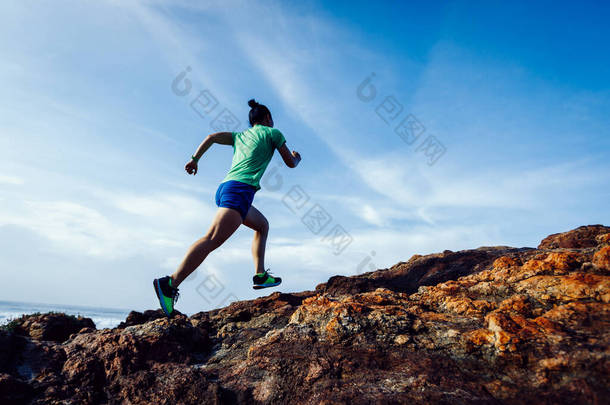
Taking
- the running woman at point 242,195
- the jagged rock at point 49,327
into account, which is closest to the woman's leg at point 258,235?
the running woman at point 242,195

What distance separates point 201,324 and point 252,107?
9.51 ft

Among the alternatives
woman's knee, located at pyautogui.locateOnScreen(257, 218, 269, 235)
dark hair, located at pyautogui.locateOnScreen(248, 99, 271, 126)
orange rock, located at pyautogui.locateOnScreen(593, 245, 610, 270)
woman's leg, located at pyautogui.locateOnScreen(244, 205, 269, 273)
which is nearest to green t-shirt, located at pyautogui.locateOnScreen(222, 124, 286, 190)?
dark hair, located at pyautogui.locateOnScreen(248, 99, 271, 126)

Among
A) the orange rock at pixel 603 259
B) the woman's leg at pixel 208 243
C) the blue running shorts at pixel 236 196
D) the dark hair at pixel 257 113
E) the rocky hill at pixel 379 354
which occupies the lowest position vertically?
the rocky hill at pixel 379 354

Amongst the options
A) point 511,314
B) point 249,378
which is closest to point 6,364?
point 249,378

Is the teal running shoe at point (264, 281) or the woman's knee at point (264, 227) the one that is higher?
the woman's knee at point (264, 227)

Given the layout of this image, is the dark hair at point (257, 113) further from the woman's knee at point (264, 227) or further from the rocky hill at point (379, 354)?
the rocky hill at point (379, 354)

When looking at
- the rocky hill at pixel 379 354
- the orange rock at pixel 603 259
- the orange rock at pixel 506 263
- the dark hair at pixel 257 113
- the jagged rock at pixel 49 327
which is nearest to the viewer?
the rocky hill at pixel 379 354

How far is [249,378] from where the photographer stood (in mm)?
2500

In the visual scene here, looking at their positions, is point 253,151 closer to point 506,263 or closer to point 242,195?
point 242,195

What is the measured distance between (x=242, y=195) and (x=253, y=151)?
62 centimetres

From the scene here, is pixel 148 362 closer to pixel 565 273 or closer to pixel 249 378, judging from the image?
pixel 249 378

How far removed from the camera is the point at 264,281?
4547 mm

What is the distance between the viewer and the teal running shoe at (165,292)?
12.3ft

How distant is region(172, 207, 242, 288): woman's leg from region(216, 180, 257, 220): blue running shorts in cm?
9
